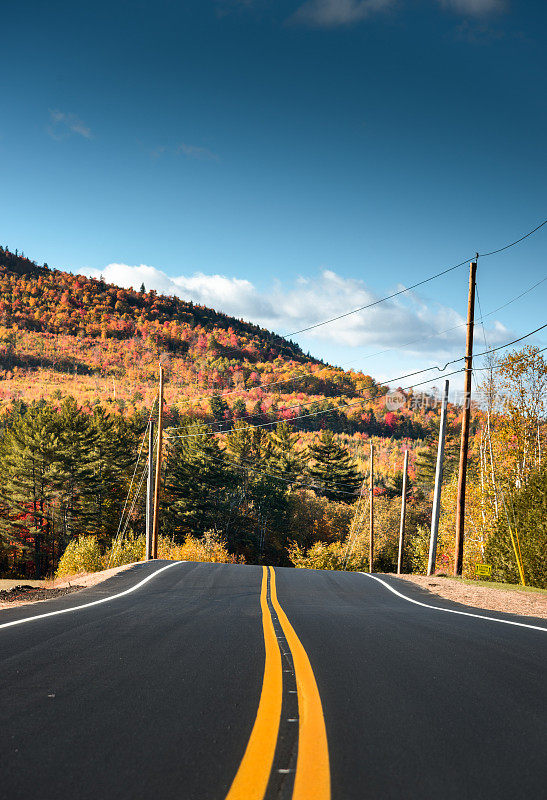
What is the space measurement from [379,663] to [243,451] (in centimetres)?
6381

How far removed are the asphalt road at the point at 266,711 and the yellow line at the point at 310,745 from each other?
0.01 meters

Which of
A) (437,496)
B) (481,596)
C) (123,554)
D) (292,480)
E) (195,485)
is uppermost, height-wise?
(437,496)

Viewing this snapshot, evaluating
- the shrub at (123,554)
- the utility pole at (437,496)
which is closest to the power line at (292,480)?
the shrub at (123,554)

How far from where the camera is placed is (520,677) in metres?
4.34

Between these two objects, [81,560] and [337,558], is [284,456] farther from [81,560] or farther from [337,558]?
[81,560]

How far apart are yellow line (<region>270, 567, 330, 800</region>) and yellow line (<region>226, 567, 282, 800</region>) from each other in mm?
138

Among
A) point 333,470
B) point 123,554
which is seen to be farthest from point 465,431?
point 333,470

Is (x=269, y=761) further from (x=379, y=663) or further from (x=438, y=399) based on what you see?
(x=438, y=399)

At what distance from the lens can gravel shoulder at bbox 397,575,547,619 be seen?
10.7 m

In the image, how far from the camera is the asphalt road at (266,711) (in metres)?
2.34

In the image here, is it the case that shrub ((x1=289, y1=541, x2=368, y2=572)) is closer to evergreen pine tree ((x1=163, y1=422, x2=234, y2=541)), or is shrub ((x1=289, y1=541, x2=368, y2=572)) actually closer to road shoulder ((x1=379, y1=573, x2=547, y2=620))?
evergreen pine tree ((x1=163, y1=422, x2=234, y2=541))

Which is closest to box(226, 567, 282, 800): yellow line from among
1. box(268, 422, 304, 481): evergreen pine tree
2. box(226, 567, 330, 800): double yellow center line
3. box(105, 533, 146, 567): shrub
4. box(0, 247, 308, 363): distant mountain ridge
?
box(226, 567, 330, 800): double yellow center line

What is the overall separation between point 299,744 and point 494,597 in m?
11.3

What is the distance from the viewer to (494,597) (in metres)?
12.5
